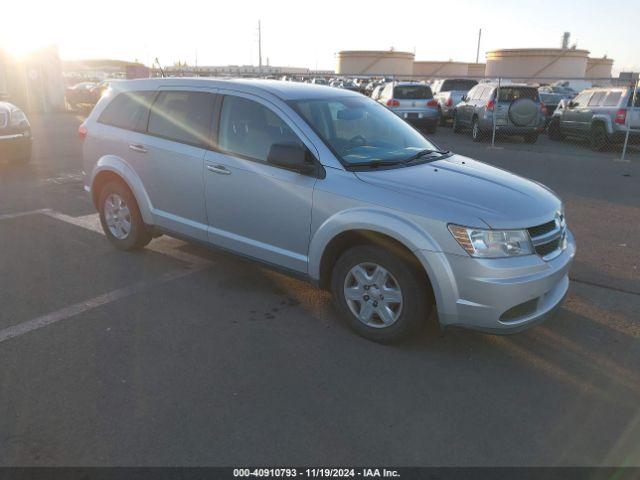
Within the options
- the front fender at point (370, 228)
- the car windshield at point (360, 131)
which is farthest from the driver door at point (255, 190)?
the car windshield at point (360, 131)

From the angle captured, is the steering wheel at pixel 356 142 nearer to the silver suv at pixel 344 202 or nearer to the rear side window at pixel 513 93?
the silver suv at pixel 344 202

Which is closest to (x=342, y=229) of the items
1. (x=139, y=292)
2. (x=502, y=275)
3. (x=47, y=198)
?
(x=502, y=275)

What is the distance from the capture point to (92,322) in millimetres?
4094

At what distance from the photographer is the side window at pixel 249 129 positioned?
14.0 ft

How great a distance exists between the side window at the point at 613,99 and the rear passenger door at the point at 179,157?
41.1 ft

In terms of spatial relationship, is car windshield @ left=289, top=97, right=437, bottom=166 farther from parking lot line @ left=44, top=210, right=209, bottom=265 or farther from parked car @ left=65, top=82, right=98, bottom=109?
parked car @ left=65, top=82, right=98, bottom=109

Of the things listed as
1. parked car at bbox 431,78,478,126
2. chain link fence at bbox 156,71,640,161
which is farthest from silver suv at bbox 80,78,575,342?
parked car at bbox 431,78,478,126

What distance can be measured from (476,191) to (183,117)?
108 inches

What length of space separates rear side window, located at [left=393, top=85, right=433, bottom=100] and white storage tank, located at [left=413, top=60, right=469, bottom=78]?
54.7m

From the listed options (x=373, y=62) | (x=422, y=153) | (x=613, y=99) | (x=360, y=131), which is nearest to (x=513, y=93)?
(x=613, y=99)

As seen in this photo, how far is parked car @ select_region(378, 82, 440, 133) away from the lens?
17.2 meters

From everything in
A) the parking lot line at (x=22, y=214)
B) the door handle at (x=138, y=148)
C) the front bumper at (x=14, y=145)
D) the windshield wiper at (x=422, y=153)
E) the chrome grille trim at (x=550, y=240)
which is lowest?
the parking lot line at (x=22, y=214)

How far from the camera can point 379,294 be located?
376 cm

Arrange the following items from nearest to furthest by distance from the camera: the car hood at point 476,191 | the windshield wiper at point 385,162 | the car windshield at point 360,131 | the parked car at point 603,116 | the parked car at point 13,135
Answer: the car hood at point 476,191
the windshield wiper at point 385,162
the car windshield at point 360,131
the parked car at point 13,135
the parked car at point 603,116
